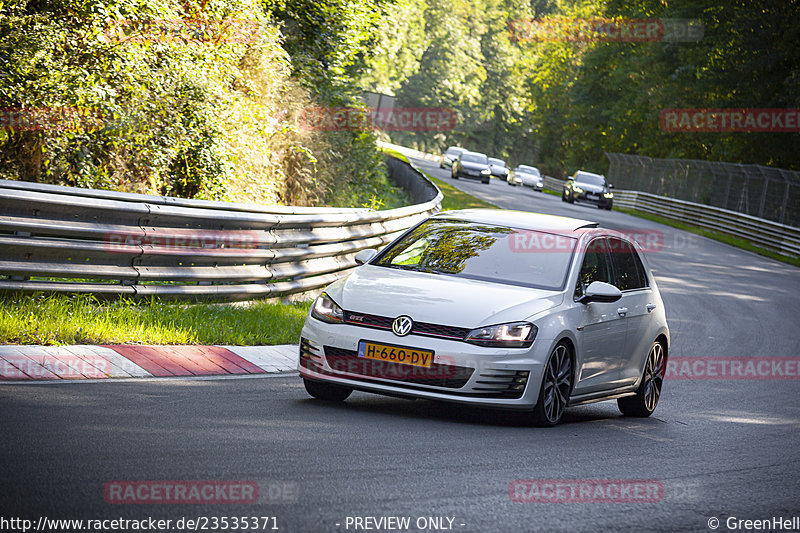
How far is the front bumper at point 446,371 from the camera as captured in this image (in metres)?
7.43

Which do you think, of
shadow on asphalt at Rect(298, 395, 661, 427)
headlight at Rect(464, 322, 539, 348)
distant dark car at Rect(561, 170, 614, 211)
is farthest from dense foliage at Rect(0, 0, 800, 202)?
headlight at Rect(464, 322, 539, 348)

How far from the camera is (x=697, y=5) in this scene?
5347 cm

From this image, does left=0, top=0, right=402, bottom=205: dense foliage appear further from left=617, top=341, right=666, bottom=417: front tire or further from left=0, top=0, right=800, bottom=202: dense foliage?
left=617, top=341, right=666, bottom=417: front tire

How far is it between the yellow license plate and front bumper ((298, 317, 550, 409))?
29 mm

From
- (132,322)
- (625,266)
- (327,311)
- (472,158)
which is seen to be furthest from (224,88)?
(472,158)

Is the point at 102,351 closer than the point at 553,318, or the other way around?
the point at 553,318

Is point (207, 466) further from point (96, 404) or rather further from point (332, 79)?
point (332, 79)

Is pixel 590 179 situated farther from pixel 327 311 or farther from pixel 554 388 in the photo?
pixel 327 311

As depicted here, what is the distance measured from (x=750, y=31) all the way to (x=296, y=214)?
38.4m

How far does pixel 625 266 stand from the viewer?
31.5ft

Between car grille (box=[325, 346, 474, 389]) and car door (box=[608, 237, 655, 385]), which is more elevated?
car door (box=[608, 237, 655, 385])

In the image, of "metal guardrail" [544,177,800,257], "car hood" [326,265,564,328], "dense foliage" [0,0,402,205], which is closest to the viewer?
"car hood" [326,265,564,328]

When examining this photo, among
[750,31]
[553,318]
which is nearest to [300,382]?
[553,318]

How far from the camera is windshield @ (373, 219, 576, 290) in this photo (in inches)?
332
